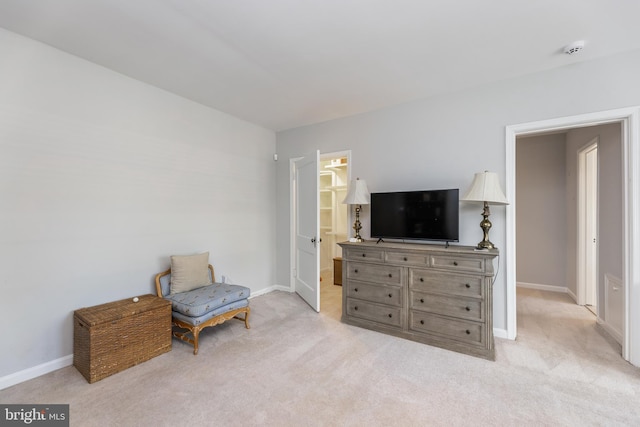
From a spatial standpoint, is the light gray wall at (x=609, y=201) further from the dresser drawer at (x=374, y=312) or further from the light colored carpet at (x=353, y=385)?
the dresser drawer at (x=374, y=312)

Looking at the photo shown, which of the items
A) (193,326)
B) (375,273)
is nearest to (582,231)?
(375,273)

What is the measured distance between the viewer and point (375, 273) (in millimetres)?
3008

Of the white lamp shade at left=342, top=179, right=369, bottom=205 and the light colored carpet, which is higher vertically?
the white lamp shade at left=342, top=179, right=369, bottom=205

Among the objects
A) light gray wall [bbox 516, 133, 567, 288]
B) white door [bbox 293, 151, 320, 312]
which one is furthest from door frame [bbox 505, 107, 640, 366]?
white door [bbox 293, 151, 320, 312]

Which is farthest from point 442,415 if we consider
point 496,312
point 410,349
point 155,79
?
point 155,79

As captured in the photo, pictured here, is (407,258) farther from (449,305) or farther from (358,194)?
(358,194)

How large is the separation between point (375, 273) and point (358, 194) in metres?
0.96

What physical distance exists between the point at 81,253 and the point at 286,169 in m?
2.79

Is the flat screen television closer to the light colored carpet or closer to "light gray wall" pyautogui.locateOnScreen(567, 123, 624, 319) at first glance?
the light colored carpet

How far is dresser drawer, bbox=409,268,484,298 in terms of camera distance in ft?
8.21

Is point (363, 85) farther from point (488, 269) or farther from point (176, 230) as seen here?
point (176, 230)

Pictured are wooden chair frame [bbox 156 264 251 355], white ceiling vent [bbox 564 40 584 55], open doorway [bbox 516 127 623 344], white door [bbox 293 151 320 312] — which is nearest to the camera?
white ceiling vent [bbox 564 40 584 55]

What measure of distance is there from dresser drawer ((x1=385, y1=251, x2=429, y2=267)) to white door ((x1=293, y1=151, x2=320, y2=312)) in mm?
996

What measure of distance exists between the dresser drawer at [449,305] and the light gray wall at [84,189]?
2.52 metres
